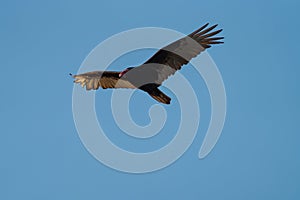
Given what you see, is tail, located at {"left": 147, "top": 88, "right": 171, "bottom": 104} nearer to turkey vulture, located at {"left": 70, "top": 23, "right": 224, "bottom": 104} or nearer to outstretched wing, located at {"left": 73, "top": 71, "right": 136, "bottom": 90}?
turkey vulture, located at {"left": 70, "top": 23, "right": 224, "bottom": 104}

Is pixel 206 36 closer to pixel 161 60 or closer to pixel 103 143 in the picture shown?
pixel 161 60

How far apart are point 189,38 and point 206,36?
44 centimetres

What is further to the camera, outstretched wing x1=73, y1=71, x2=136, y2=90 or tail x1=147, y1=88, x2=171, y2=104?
outstretched wing x1=73, y1=71, x2=136, y2=90

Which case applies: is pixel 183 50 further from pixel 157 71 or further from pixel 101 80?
pixel 101 80

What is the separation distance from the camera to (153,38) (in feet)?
41.6

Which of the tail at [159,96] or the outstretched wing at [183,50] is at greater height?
the outstretched wing at [183,50]

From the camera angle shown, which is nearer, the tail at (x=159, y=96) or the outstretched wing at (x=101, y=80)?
the tail at (x=159, y=96)

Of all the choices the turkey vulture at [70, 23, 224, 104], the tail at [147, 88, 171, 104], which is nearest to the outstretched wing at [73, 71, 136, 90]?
the turkey vulture at [70, 23, 224, 104]

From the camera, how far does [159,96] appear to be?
12977mm

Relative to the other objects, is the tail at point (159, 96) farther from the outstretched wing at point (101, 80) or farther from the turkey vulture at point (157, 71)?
the outstretched wing at point (101, 80)

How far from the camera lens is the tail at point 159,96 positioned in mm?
12789

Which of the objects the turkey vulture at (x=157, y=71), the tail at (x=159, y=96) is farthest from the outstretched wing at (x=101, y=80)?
the tail at (x=159, y=96)

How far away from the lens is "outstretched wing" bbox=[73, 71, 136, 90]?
13.2m

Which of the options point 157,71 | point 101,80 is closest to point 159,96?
point 157,71
